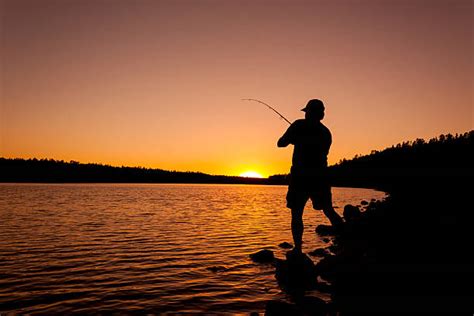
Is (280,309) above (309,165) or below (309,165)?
below

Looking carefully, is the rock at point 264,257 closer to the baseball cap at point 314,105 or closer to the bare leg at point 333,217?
the bare leg at point 333,217

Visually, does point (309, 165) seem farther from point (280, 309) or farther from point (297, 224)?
point (280, 309)

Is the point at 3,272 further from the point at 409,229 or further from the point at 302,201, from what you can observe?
the point at 409,229

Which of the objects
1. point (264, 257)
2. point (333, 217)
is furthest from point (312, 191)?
point (264, 257)

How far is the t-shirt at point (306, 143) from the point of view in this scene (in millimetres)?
7617

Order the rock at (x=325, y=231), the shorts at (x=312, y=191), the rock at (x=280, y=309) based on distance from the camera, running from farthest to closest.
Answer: the rock at (x=325, y=231), the shorts at (x=312, y=191), the rock at (x=280, y=309)

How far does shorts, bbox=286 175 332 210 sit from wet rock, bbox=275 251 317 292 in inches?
45.8

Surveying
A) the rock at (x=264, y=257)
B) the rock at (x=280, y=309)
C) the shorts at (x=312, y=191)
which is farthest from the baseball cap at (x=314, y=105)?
the rock at (x=264, y=257)

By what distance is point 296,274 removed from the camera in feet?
25.3

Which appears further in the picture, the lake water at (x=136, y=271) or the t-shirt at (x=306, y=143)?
the t-shirt at (x=306, y=143)

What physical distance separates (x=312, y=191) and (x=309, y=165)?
1.80 feet

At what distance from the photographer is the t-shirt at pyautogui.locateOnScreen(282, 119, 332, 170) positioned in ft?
25.0

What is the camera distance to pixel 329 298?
255 inches

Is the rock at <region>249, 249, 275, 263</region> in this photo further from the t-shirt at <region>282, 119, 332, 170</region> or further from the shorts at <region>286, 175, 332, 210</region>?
the t-shirt at <region>282, 119, 332, 170</region>
